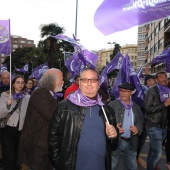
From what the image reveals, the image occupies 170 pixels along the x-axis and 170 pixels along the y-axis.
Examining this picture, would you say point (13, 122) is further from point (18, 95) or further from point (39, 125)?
point (39, 125)

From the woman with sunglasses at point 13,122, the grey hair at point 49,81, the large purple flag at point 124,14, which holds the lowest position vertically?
the woman with sunglasses at point 13,122

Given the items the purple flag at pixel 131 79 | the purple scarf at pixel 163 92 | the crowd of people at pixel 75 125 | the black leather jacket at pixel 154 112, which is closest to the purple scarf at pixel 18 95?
the crowd of people at pixel 75 125

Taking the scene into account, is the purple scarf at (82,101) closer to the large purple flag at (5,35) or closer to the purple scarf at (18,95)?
the purple scarf at (18,95)

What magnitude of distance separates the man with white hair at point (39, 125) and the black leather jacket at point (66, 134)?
503 mm

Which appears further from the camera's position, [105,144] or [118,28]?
[118,28]

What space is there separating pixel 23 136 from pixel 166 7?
7.75 feet

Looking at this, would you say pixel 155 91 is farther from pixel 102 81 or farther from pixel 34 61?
pixel 34 61

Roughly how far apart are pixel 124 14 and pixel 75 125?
1346 millimetres

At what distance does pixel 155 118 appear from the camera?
14.9ft

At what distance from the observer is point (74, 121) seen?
8.70ft

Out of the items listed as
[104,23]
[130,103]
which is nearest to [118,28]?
[104,23]

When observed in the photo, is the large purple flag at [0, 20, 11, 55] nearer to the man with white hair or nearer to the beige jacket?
the beige jacket

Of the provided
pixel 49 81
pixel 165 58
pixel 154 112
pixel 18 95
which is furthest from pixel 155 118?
pixel 18 95

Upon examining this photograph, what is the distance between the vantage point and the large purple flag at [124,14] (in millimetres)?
2828
